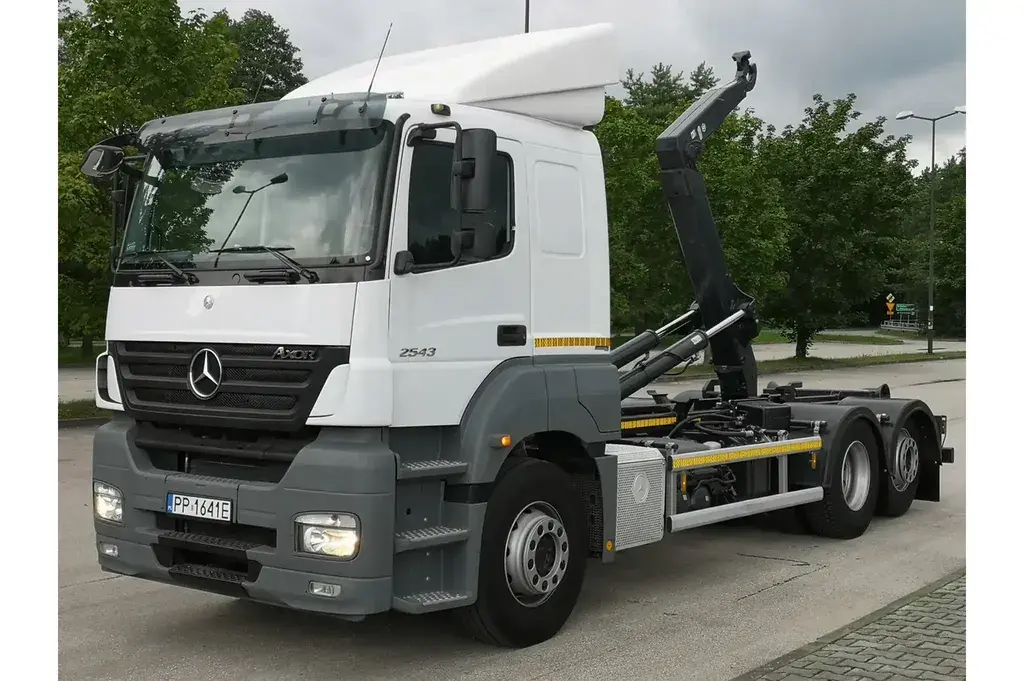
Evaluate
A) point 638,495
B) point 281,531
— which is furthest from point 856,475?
point 281,531

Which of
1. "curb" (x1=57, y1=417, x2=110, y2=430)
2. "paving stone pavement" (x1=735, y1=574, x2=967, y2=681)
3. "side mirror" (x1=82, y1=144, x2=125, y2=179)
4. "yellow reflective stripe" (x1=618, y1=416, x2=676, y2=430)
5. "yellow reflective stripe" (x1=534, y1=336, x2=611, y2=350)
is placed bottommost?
"paving stone pavement" (x1=735, y1=574, x2=967, y2=681)

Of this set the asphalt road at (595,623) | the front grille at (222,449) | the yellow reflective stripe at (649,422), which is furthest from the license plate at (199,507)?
the yellow reflective stripe at (649,422)

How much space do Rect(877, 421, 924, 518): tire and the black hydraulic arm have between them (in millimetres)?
1423

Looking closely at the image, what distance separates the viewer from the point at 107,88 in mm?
19828

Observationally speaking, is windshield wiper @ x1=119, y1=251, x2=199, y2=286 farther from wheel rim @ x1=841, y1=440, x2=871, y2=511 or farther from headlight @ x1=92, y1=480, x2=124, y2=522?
wheel rim @ x1=841, y1=440, x2=871, y2=511

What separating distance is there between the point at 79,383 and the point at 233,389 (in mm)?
24006

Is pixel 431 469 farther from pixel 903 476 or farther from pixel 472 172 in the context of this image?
pixel 903 476

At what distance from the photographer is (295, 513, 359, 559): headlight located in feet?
18.6

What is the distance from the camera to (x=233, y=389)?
6.00 meters

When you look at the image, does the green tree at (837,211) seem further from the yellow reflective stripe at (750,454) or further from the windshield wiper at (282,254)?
the windshield wiper at (282,254)

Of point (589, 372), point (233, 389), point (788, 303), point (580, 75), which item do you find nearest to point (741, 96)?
point (580, 75)

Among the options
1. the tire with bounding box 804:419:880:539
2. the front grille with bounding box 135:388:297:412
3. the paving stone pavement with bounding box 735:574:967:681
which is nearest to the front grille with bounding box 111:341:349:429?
the front grille with bounding box 135:388:297:412

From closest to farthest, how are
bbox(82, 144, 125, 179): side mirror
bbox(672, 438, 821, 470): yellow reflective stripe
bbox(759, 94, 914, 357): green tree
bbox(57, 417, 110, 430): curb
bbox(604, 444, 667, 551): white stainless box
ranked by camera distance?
bbox(82, 144, 125, 179): side mirror, bbox(604, 444, 667, 551): white stainless box, bbox(672, 438, 821, 470): yellow reflective stripe, bbox(57, 417, 110, 430): curb, bbox(759, 94, 914, 357): green tree
